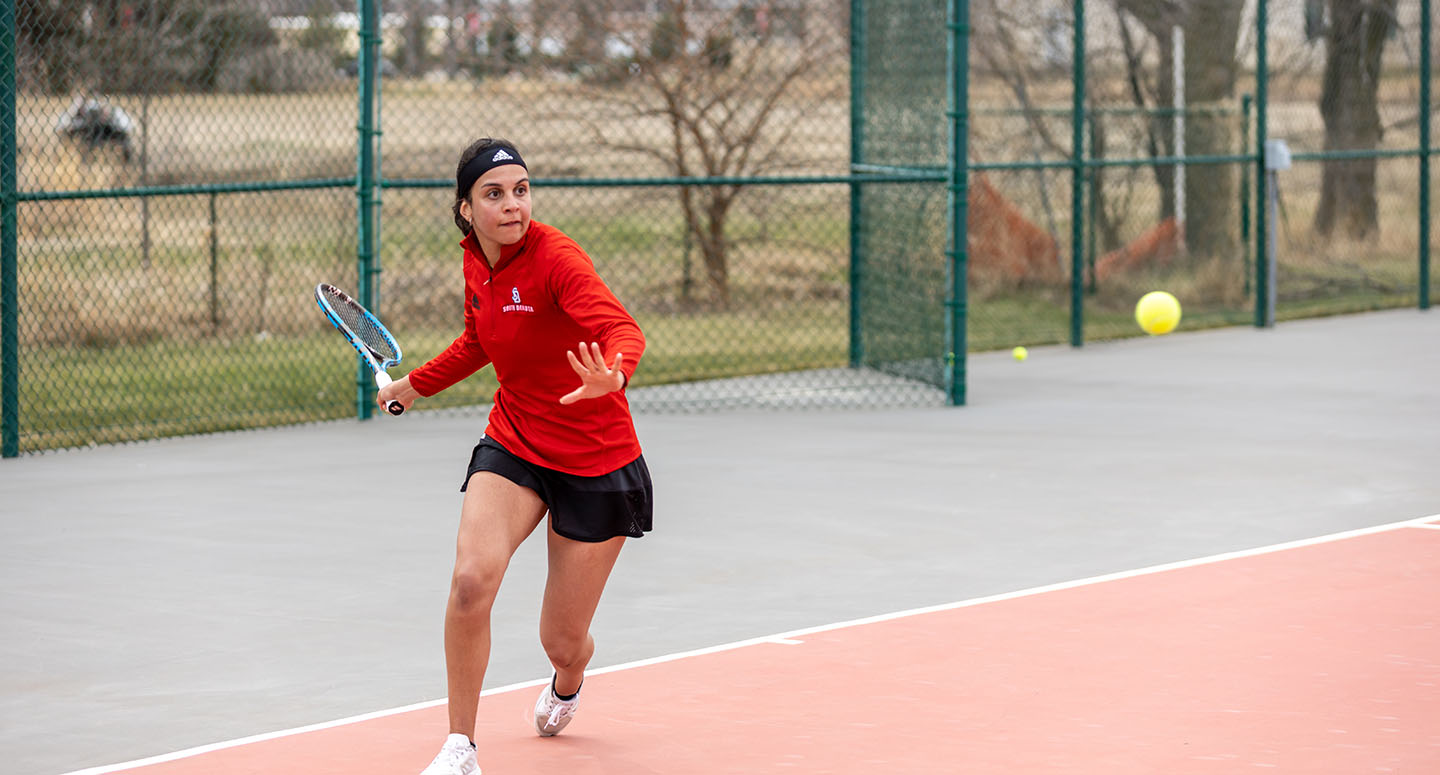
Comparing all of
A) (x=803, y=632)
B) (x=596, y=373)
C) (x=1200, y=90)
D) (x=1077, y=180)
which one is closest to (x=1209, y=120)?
(x=1200, y=90)

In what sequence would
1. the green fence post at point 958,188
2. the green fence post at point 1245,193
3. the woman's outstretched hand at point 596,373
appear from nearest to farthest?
Result: 1. the woman's outstretched hand at point 596,373
2. the green fence post at point 958,188
3. the green fence post at point 1245,193

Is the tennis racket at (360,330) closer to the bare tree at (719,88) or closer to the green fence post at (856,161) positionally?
the green fence post at (856,161)

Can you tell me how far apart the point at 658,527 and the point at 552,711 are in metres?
3.12

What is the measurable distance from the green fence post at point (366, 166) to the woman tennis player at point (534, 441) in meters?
6.43

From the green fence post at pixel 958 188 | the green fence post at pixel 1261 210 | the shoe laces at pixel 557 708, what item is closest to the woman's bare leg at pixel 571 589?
the shoe laces at pixel 557 708

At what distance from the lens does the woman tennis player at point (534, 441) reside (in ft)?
15.6

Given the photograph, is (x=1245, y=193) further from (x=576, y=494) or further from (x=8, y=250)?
(x=576, y=494)

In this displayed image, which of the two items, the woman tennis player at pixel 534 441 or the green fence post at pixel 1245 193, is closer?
the woman tennis player at pixel 534 441

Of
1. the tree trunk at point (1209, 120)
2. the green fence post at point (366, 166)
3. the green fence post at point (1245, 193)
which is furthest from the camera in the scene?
the tree trunk at point (1209, 120)

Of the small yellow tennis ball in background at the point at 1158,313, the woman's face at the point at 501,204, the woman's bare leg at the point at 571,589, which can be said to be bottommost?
the woman's bare leg at the point at 571,589

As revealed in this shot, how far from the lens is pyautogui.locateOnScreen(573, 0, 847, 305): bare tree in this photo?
1509 cm

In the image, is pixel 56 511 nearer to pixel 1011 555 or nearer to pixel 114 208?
pixel 1011 555

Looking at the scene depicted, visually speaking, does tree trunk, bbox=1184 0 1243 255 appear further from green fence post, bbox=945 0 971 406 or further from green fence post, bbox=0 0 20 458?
green fence post, bbox=0 0 20 458

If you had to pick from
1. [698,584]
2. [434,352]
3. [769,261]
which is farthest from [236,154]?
[698,584]
